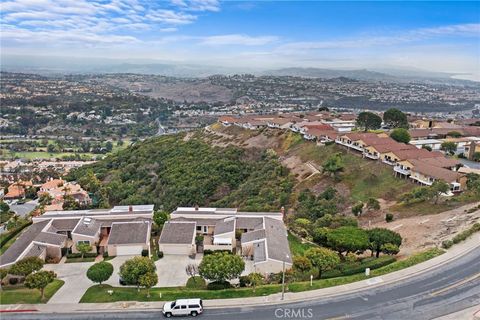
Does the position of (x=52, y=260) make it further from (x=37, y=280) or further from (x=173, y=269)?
(x=173, y=269)

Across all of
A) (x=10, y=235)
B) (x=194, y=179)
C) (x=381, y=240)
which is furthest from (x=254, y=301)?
(x=194, y=179)

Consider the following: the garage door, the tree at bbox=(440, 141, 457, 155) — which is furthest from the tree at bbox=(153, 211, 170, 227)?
the tree at bbox=(440, 141, 457, 155)

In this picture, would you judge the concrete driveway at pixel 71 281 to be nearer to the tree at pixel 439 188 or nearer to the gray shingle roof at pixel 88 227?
the gray shingle roof at pixel 88 227

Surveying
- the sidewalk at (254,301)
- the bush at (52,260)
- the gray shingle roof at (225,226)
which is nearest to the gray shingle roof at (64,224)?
the bush at (52,260)

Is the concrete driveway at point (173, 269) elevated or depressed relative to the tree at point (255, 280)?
depressed

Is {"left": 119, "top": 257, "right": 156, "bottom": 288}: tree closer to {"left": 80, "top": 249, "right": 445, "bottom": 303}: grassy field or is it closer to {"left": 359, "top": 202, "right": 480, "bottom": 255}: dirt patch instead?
{"left": 80, "top": 249, "right": 445, "bottom": 303}: grassy field

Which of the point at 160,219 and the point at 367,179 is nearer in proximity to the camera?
the point at 160,219
